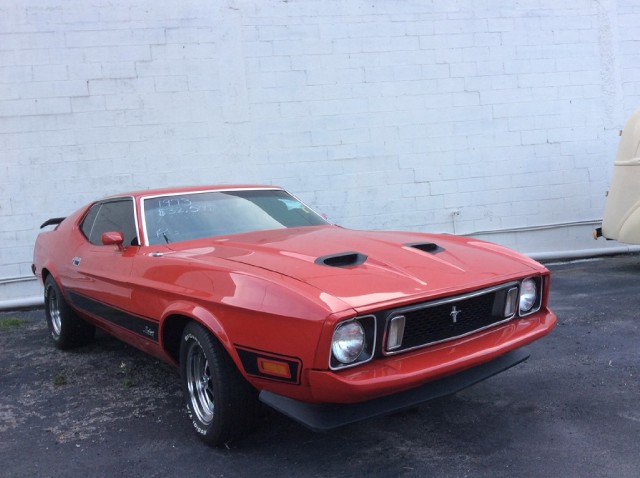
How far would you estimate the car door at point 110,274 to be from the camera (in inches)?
156

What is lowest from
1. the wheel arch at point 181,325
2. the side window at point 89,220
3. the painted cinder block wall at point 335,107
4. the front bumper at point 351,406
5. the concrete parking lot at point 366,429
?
the concrete parking lot at point 366,429

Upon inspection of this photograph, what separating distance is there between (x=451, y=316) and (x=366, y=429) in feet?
3.01

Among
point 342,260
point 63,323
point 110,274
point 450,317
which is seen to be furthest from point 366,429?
point 63,323

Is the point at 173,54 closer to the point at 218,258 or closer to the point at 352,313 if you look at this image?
the point at 218,258

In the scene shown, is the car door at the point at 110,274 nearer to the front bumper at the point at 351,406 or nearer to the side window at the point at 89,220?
the side window at the point at 89,220

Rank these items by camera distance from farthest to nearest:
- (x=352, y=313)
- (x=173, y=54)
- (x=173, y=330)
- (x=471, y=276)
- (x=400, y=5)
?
(x=400, y=5), (x=173, y=54), (x=173, y=330), (x=471, y=276), (x=352, y=313)

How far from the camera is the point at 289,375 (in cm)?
274

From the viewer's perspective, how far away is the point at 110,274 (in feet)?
13.8

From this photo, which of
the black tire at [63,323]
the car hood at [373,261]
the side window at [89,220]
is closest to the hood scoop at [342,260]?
the car hood at [373,261]

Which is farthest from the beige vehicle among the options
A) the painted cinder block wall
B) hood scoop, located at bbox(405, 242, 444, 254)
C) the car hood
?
hood scoop, located at bbox(405, 242, 444, 254)

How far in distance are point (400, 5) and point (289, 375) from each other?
7130 mm

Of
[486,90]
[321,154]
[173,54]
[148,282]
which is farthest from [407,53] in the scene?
[148,282]

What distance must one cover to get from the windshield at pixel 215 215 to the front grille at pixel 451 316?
1631 mm

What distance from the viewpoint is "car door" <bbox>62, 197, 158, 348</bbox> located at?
13.0 feet
